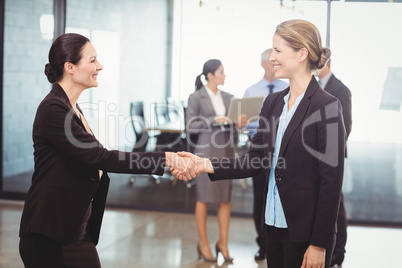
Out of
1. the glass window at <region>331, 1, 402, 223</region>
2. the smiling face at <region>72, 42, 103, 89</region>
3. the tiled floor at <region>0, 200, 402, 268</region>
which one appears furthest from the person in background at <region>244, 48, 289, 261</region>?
the smiling face at <region>72, 42, 103, 89</region>

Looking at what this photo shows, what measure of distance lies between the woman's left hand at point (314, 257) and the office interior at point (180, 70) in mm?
3395

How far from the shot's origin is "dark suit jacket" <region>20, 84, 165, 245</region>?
2.19m

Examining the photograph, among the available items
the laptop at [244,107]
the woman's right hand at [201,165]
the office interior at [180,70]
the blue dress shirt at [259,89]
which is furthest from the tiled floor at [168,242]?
the woman's right hand at [201,165]

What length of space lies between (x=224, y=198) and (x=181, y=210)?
156 centimetres

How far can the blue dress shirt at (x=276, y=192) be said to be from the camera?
2211 mm

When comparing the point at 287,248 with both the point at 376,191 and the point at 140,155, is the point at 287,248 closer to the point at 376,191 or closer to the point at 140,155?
the point at 140,155

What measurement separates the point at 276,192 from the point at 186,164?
72 cm

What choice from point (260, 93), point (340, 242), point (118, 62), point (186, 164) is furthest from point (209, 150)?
point (118, 62)

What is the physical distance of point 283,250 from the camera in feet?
7.34

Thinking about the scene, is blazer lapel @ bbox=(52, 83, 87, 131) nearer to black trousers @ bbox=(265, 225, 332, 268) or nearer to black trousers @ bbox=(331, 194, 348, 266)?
black trousers @ bbox=(265, 225, 332, 268)

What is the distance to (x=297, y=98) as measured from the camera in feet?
7.45

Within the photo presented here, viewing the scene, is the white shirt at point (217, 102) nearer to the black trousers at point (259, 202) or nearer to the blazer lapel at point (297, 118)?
the black trousers at point (259, 202)

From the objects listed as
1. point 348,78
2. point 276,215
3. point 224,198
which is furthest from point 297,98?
point 348,78

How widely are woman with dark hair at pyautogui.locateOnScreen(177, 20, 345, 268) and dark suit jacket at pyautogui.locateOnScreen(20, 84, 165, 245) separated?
1.84 ft
